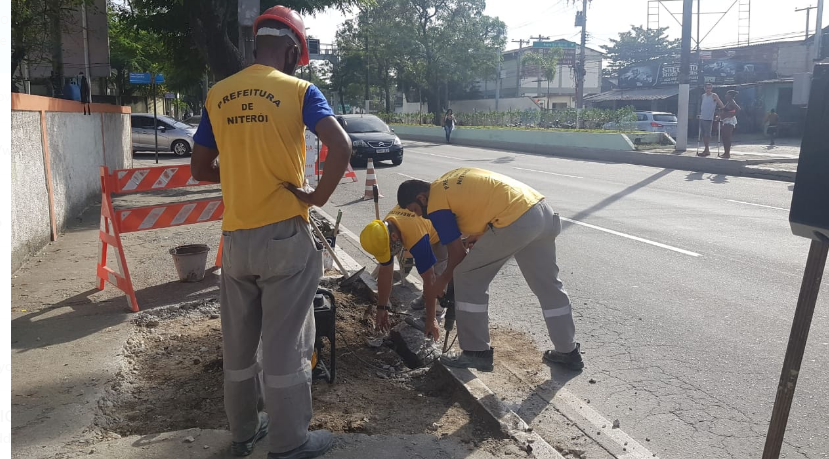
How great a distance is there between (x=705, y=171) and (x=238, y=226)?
17.2 meters

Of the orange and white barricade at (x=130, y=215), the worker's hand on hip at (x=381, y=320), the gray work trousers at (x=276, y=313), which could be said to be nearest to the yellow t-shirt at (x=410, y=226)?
the worker's hand on hip at (x=381, y=320)

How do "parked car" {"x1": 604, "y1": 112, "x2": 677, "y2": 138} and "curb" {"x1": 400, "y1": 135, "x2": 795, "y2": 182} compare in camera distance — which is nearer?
"curb" {"x1": 400, "y1": 135, "x2": 795, "y2": 182}

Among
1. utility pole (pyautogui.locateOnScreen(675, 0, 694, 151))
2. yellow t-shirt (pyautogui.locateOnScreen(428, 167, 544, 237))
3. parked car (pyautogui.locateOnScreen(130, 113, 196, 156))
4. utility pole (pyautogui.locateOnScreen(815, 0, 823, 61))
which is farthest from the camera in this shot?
parked car (pyautogui.locateOnScreen(130, 113, 196, 156))

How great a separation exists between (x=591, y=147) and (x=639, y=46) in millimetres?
68621

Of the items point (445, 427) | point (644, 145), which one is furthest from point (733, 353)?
point (644, 145)

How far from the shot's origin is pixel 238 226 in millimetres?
3045

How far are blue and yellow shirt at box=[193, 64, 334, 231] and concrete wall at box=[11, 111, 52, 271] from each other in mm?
4859

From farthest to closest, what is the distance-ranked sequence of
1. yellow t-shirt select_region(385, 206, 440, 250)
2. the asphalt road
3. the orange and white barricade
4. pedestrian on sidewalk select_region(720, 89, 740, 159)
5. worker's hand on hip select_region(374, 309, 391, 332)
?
pedestrian on sidewalk select_region(720, 89, 740, 159) < the orange and white barricade < worker's hand on hip select_region(374, 309, 391, 332) < yellow t-shirt select_region(385, 206, 440, 250) < the asphalt road

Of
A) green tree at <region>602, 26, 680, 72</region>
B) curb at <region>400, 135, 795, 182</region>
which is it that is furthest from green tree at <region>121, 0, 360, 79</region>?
green tree at <region>602, 26, 680, 72</region>

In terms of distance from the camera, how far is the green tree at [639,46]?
8538 cm

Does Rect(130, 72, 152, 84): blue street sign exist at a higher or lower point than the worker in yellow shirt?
higher

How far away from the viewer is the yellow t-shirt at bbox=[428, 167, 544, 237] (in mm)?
4301

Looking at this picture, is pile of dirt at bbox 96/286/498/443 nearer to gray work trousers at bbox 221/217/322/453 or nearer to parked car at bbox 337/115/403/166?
gray work trousers at bbox 221/217/322/453

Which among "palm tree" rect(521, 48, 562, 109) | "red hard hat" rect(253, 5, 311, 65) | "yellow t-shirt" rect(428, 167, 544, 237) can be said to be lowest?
"yellow t-shirt" rect(428, 167, 544, 237)
